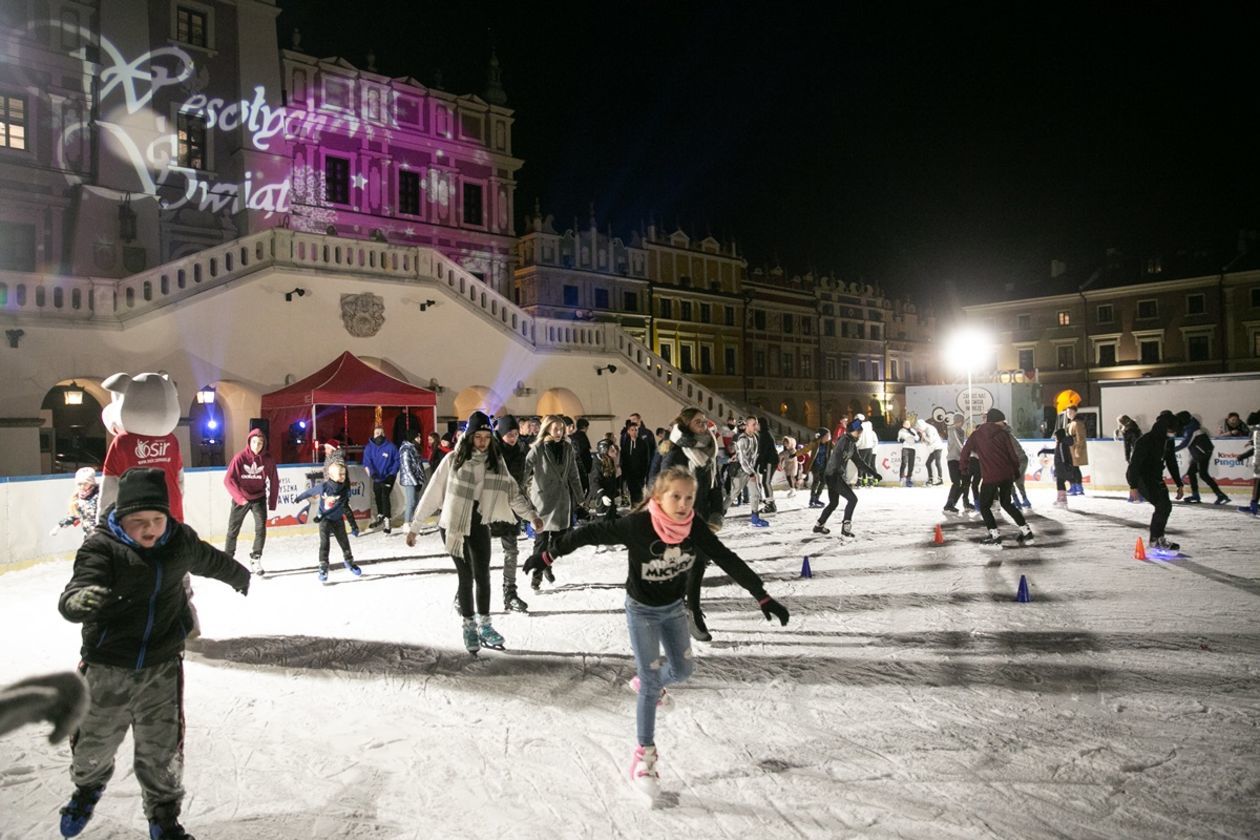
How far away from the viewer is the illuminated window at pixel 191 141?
79.2 feet

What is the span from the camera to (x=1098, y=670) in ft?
17.7

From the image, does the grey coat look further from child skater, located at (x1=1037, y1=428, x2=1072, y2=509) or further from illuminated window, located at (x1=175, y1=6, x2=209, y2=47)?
illuminated window, located at (x1=175, y1=6, x2=209, y2=47)

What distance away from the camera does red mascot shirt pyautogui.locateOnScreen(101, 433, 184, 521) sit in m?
5.72

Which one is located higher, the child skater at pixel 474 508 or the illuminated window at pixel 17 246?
the illuminated window at pixel 17 246

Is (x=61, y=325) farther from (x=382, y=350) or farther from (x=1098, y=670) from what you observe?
(x=1098, y=670)

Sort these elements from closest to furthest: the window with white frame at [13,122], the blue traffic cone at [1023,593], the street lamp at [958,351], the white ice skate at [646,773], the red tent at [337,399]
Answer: the white ice skate at [646,773] < the blue traffic cone at [1023,593] < the red tent at [337,399] < the window with white frame at [13,122] < the street lamp at [958,351]

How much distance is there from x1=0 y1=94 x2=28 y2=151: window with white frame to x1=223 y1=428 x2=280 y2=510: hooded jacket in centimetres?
1839

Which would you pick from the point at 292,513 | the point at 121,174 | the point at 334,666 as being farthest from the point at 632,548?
the point at 121,174

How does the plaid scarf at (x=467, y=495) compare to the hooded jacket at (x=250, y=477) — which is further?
the hooded jacket at (x=250, y=477)

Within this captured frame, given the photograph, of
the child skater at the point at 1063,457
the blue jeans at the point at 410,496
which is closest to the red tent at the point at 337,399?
the blue jeans at the point at 410,496

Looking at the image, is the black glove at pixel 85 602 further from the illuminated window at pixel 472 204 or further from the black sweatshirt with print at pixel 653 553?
the illuminated window at pixel 472 204

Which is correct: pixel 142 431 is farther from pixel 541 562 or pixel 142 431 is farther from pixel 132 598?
pixel 541 562

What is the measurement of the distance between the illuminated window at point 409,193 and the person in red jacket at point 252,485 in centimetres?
2412

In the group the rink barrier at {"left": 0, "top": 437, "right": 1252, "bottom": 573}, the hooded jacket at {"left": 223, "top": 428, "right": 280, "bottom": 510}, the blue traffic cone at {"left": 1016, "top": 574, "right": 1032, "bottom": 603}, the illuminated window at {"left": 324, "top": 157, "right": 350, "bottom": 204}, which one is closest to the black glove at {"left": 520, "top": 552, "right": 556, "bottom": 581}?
the blue traffic cone at {"left": 1016, "top": 574, "right": 1032, "bottom": 603}
